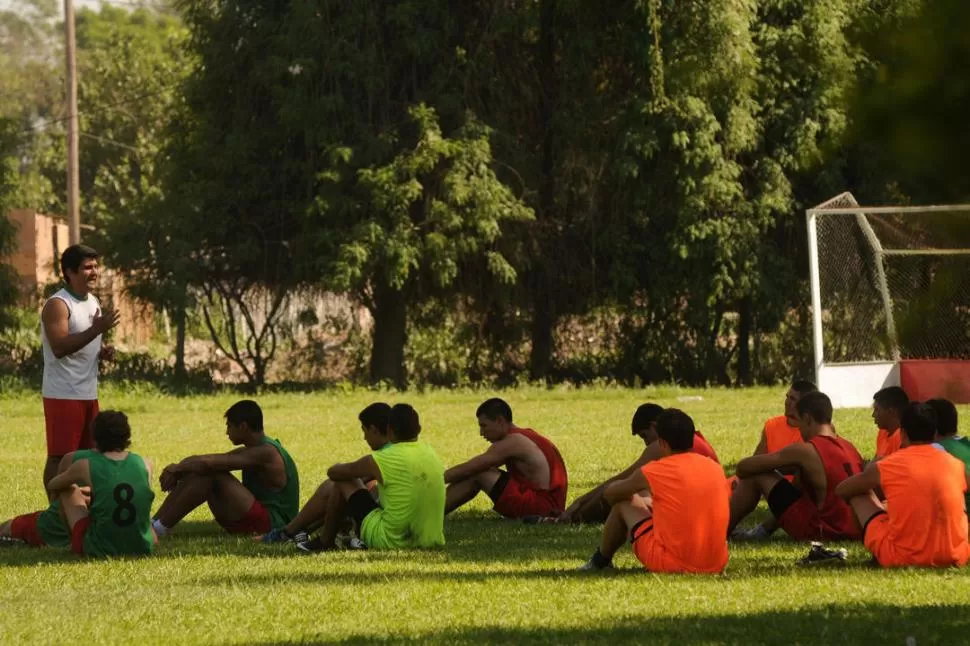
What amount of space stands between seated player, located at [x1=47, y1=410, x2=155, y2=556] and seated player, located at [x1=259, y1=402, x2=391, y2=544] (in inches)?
40.4

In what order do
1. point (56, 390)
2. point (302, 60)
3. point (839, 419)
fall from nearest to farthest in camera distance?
1. point (56, 390)
2. point (839, 419)
3. point (302, 60)

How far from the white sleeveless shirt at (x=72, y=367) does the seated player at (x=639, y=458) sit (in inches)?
148

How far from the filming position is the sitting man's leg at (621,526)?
10281 millimetres

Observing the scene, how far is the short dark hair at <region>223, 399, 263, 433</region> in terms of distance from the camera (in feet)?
40.9

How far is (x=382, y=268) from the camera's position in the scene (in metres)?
34.9

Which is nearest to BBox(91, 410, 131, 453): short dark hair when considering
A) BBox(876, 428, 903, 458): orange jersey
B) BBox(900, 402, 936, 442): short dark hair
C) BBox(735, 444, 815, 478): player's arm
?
BBox(735, 444, 815, 478): player's arm

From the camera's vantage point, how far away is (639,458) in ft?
41.8

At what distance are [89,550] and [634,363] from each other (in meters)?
27.3

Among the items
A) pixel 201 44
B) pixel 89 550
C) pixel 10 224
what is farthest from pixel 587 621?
pixel 10 224

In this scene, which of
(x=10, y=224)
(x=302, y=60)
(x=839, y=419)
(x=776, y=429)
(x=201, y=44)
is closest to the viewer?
(x=776, y=429)

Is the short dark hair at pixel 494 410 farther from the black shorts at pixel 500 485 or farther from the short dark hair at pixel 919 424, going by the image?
the short dark hair at pixel 919 424

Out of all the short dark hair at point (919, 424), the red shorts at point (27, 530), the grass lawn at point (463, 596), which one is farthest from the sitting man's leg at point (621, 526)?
the red shorts at point (27, 530)

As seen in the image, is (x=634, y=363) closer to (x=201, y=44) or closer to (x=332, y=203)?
(x=332, y=203)

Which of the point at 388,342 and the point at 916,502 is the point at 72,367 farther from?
the point at 388,342
